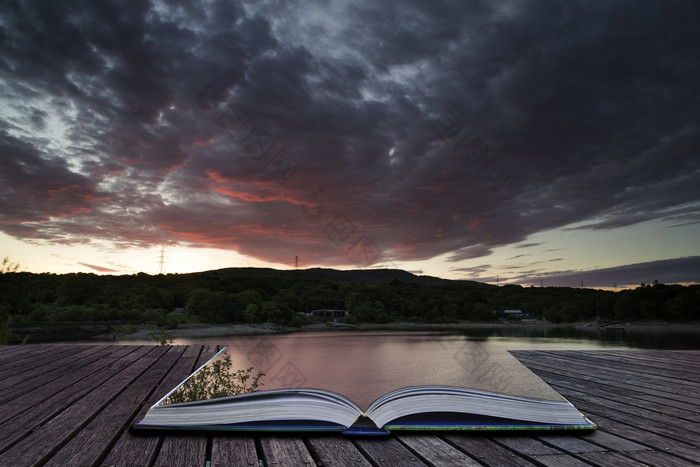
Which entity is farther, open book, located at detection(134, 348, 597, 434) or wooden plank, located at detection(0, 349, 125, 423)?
wooden plank, located at detection(0, 349, 125, 423)

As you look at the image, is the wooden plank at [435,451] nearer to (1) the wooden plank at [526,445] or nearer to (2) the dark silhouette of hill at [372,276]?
(1) the wooden plank at [526,445]

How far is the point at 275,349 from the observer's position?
120ft

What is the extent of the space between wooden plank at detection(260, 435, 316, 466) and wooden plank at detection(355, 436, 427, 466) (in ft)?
0.79

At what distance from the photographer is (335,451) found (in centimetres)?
154

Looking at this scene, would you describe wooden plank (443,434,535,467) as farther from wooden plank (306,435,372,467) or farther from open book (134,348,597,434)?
wooden plank (306,435,372,467)

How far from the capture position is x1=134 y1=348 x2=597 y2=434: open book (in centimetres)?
172

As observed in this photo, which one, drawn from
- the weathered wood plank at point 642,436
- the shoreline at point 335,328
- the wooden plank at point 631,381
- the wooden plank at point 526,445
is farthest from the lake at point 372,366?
the wooden plank at point 526,445

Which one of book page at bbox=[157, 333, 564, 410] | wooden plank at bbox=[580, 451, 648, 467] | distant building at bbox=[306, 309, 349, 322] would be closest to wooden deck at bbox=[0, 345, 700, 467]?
wooden plank at bbox=[580, 451, 648, 467]

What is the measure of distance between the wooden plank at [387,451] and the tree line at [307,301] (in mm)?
45124

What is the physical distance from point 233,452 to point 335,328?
65.4 m

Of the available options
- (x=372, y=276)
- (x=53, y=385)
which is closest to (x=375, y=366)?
(x=53, y=385)

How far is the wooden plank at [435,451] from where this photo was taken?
1.45 m

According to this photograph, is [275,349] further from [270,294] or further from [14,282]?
[270,294]

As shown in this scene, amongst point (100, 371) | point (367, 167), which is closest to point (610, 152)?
point (367, 167)
